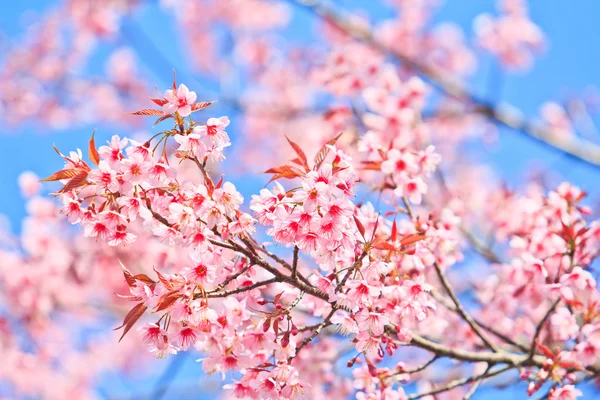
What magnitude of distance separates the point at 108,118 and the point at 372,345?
1078cm

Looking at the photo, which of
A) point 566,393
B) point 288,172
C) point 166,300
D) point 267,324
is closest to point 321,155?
point 288,172

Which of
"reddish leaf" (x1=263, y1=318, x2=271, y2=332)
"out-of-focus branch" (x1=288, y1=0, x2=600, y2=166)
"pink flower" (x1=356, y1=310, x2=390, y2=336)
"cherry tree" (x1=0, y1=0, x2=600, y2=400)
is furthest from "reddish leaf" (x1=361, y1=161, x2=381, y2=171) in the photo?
"out-of-focus branch" (x1=288, y1=0, x2=600, y2=166)

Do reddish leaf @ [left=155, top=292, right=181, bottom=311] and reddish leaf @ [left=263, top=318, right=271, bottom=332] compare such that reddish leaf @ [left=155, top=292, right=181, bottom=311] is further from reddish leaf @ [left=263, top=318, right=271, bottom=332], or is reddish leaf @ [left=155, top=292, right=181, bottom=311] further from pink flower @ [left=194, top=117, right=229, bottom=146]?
pink flower @ [left=194, top=117, right=229, bottom=146]

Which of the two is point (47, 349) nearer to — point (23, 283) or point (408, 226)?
point (23, 283)

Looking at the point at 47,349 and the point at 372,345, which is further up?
the point at 47,349

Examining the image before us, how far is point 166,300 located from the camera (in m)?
2.01

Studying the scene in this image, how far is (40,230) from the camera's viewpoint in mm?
5863

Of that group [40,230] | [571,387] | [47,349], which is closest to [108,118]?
[47,349]

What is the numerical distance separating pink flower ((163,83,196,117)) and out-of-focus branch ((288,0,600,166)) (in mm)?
4365

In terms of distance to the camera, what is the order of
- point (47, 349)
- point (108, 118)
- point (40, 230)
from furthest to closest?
point (108, 118)
point (47, 349)
point (40, 230)

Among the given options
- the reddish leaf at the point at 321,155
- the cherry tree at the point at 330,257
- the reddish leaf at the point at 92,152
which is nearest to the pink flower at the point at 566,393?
the cherry tree at the point at 330,257

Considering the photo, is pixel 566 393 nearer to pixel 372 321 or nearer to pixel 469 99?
pixel 372 321

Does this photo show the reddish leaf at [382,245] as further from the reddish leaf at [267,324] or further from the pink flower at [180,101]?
the pink flower at [180,101]

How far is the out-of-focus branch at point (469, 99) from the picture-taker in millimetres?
5527
